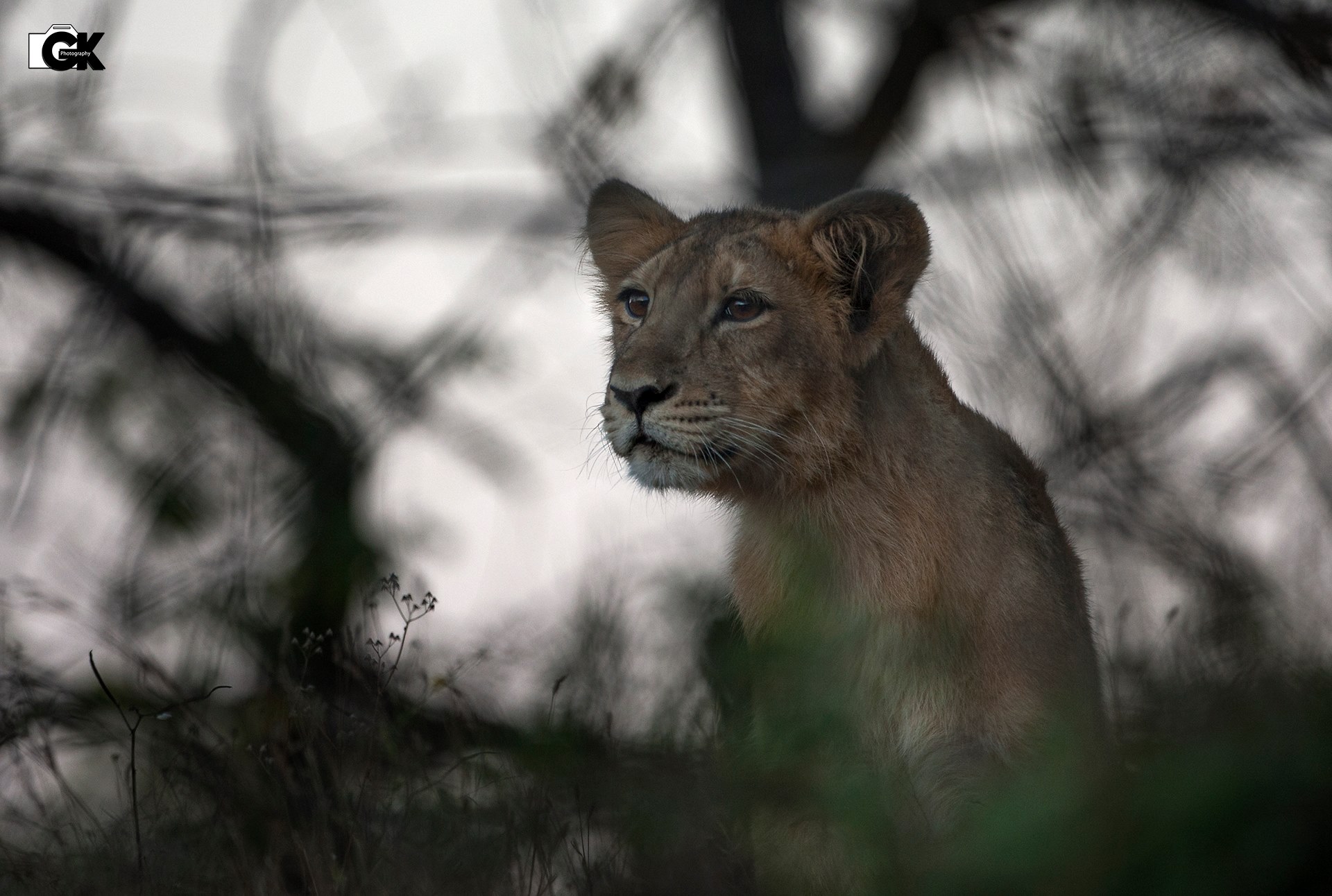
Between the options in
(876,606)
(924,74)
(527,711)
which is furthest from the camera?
(924,74)

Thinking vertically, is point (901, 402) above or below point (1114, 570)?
above

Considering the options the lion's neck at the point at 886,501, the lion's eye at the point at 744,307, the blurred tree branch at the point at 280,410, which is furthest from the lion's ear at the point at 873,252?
the blurred tree branch at the point at 280,410

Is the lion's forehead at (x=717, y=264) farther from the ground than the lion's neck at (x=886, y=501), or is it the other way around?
the lion's forehead at (x=717, y=264)

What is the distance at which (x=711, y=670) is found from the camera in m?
4.30

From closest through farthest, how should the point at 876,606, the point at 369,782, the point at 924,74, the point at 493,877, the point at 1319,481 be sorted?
the point at 1319,481, the point at 493,877, the point at 369,782, the point at 876,606, the point at 924,74

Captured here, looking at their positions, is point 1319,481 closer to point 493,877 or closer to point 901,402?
point 901,402

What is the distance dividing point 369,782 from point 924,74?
484cm

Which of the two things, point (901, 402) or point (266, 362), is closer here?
point (901, 402)

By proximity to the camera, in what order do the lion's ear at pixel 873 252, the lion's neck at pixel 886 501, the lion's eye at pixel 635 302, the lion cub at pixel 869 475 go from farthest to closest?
the lion's eye at pixel 635 302 < the lion's ear at pixel 873 252 < the lion's neck at pixel 886 501 < the lion cub at pixel 869 475

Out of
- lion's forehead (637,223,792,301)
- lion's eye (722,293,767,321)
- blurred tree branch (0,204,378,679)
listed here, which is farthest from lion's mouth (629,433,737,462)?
blurred tree branch (0,204,378,679)

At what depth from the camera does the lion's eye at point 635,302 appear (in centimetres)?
519

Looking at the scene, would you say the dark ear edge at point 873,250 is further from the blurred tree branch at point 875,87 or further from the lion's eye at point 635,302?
the lion's eye at point 635,302

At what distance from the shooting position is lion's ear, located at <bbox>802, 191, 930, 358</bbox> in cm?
472

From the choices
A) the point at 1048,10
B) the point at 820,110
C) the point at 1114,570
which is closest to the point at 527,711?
the point at 1114,570
